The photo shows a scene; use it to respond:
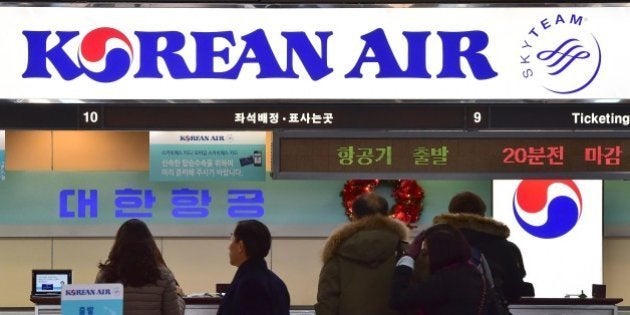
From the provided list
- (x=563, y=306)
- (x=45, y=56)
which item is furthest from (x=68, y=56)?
(x=563, y=306)

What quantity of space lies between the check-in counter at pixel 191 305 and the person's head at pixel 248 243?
336 centimetres

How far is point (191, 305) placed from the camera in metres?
9.41

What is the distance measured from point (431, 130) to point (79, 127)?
102 inches

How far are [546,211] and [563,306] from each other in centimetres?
313

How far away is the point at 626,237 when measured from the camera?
1304 centimetres

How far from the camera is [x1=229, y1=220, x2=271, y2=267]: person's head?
6.11 m

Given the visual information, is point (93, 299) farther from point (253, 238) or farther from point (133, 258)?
point (253, 238)

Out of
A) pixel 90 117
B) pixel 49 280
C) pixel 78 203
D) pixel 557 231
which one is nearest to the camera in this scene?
pixel 90 117

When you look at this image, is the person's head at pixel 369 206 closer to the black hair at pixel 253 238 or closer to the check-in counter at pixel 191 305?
the black hair at pixel 253 238

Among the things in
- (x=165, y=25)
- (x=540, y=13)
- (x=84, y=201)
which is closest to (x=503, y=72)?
(x=540, y=13)

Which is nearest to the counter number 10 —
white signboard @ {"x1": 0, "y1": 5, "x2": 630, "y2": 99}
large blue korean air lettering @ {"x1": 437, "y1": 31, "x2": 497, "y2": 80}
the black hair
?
white signboard @ {"x1": 0, "y1": 5, "x2": 630, "y2": 99}

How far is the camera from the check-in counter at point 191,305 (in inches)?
371

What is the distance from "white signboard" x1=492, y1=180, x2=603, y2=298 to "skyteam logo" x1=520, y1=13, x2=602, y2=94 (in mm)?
3532

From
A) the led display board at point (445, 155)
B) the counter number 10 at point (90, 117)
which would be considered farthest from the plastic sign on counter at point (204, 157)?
the led display board at point (445, 155)
